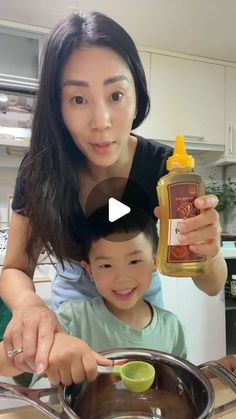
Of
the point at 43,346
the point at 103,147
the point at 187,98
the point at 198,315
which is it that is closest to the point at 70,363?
the point at 43,346

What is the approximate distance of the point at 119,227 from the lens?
16.8 inches

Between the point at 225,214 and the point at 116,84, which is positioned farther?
the point at 225,214

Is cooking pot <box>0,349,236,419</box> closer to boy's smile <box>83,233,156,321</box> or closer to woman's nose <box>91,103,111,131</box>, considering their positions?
boy's smile <box>83,233,156,321</box>

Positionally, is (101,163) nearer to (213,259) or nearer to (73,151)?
(73,151)

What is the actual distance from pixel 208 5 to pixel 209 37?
0.04 m

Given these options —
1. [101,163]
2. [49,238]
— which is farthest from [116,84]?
[49,238]

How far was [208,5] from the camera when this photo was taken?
50 cm

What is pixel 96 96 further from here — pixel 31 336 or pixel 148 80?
pixel 31 336

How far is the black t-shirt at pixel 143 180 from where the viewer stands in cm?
43

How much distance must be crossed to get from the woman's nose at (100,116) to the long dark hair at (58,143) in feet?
0.14

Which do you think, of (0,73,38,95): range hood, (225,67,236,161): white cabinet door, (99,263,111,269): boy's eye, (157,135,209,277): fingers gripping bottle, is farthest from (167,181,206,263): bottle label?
(225,67,236,161): white cabinet door

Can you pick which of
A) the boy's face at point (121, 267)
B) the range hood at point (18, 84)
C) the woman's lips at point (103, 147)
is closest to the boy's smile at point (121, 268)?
the boy's face at point (121, 267)

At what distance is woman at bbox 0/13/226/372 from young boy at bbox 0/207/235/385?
0.02m

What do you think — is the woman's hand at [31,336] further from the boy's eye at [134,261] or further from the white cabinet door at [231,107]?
the white cabinet door at [231,107]
